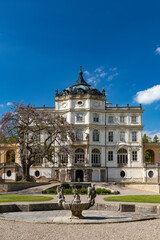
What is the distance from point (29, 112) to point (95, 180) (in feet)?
70.8

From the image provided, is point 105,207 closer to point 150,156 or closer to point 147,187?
point 147,187

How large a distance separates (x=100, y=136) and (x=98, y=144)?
1809 millimetres

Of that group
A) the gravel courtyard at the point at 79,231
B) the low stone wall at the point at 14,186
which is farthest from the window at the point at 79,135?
the gravel courtyard at the point at 79,231

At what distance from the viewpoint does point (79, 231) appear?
1212 centimetres

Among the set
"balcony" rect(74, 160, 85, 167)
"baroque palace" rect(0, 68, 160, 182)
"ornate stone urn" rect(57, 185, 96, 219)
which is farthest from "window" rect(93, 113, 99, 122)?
"ornate stone urn" rect(57, 185, 96, 219)

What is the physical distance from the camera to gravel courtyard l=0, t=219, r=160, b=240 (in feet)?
36.4

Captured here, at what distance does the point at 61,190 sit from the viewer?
15.9 meters

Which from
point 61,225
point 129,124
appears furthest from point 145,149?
point 61,225

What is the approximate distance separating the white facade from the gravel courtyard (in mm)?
44586

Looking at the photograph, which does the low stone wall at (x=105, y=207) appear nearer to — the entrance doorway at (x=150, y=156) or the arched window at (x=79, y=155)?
the arched window at (x=79, y=155)

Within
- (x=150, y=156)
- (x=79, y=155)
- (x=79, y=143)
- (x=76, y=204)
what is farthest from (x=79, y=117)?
(x=76, y=204)

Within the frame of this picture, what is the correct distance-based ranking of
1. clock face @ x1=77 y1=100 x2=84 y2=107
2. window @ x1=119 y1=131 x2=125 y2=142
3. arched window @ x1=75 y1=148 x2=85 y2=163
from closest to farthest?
arched window @ x1=75 y1=148 x2=85 y2=163 → clock face @ x1=77 y1=100 x2=84 y2=107 → window @ x1=119 y1=131 x2=125 y2=142

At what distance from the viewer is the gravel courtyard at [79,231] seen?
1109 cm

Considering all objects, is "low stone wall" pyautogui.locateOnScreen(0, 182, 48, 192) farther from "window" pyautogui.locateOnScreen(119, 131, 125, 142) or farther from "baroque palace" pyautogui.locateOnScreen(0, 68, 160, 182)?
"window" pyautogui.locateOnScreen(119, 131, 125, 142)
